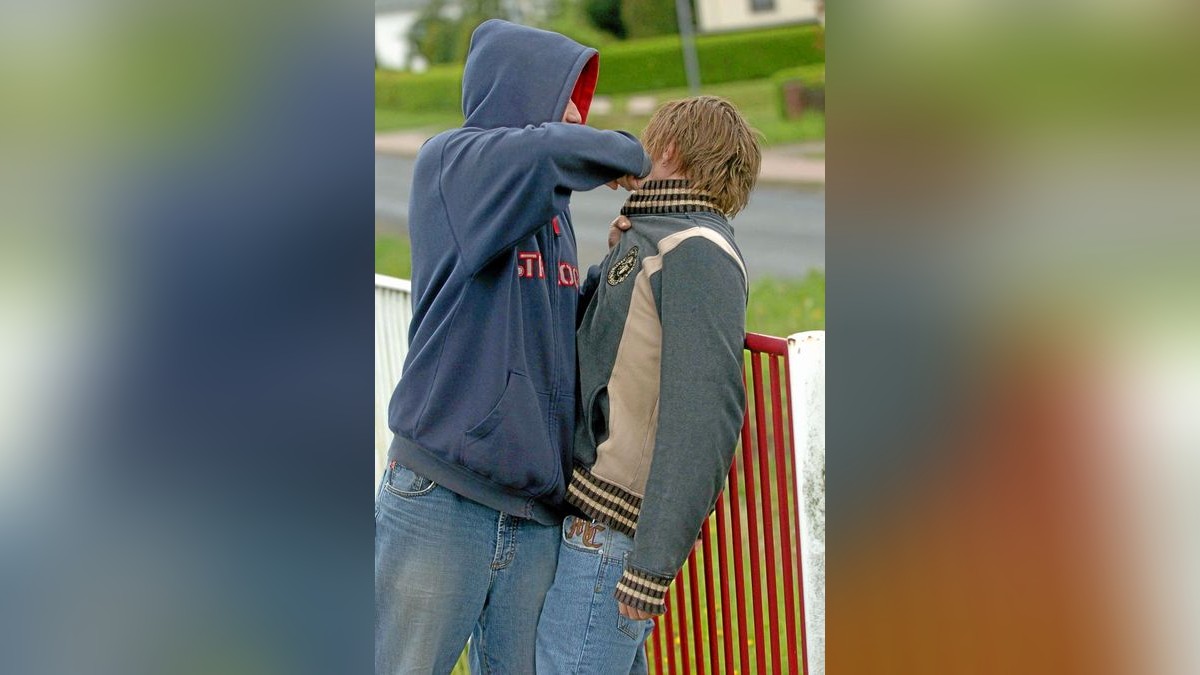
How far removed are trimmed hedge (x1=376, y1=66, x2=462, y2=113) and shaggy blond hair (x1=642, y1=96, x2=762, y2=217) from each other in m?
21.7

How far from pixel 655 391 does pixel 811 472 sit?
0.52 meters

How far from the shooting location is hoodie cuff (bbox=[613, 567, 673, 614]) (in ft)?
6.80

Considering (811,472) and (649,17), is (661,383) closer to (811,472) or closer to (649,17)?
(811,472)

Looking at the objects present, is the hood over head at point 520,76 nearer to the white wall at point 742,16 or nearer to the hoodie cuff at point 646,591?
the hoodie cuff at point 646,591

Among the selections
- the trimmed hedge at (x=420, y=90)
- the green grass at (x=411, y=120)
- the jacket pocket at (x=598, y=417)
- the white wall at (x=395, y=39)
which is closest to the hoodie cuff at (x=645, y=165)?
the jacket pocket at (x=598, y=417)

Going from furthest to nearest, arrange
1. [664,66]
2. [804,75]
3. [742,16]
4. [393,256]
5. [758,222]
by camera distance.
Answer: [742,16] < [664,66] < [804,75] < [758,222] < [393,256]

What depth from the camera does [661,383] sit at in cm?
208

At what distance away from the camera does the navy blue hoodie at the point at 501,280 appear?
202 cm

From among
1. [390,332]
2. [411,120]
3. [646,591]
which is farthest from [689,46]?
[646,591]

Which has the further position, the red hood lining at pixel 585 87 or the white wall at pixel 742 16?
the white wall at pixel 742 16

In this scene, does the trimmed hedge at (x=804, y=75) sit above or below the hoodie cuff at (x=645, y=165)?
below

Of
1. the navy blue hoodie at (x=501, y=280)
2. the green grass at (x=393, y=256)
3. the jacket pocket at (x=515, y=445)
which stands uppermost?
the navy blue hoodie at (x=501, y=280)

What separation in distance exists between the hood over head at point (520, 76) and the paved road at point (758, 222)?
1143cm

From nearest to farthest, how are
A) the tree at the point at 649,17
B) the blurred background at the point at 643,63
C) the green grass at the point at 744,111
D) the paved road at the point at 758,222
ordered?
1. the paved road at the point at 758,222
2. the green grass at the point at 744,111
3. the blurred background at the point at 643,63
4. the tree at the point at 649,17
